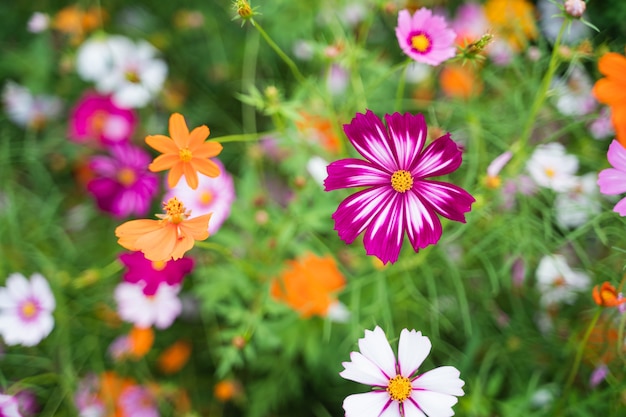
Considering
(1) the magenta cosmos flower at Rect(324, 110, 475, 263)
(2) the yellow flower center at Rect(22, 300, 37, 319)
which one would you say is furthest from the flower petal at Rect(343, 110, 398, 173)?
(2) the yellow flower center at Rect(22, 300, 37, 319)

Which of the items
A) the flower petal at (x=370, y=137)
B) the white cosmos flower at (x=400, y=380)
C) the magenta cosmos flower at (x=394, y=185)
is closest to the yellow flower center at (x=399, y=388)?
the white cosmos flower at (x=400, y=380)

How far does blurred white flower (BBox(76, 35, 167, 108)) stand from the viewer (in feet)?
4.07

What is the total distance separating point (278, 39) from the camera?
1.28m

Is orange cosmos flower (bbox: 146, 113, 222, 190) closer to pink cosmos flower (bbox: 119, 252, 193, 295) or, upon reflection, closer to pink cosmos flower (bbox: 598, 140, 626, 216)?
pink cosmos flower (bbox: 119, 252, 193, 295)

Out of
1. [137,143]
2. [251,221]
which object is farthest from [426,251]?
[137,143]

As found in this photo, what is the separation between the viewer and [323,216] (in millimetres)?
938

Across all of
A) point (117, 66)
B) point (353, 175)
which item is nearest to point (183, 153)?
point (353, 175)

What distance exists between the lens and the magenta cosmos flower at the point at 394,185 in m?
0.55

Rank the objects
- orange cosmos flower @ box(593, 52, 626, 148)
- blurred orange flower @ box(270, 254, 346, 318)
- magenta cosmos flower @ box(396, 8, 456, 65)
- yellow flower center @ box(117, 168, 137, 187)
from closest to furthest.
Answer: orange cosmos flower @ box(593, 52, 626, 148)
magenta cosmos flower @ box(396, 8, 456, 65)
blurred orange flower @ box(270, 254, 346, 318)
yellow flower center @ box(117, 168, 137, 187)

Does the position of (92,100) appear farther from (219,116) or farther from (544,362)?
(544,362)

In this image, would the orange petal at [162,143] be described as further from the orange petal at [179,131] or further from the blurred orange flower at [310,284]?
the blurred orange flower at [310,284]

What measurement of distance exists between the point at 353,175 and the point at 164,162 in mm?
221

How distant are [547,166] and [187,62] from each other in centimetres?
103

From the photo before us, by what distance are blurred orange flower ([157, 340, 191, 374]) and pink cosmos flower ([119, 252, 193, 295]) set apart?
17.0 inches
